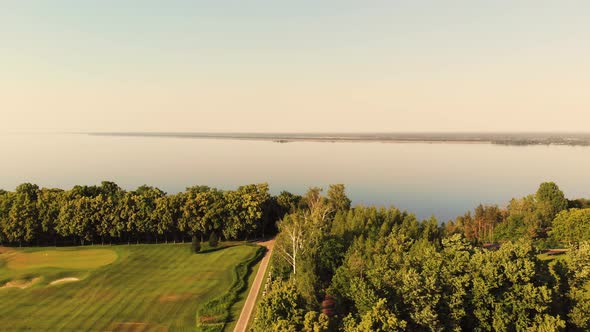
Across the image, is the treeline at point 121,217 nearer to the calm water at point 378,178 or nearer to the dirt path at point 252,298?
the dirt path at point 252,298

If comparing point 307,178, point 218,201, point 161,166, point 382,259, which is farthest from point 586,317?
point 161,166

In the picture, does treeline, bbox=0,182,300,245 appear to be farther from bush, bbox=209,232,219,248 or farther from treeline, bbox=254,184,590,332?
treeline, bbox=254,184,590,332

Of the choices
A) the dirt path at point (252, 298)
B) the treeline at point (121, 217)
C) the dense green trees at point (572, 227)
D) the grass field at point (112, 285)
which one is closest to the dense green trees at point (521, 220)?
the dense green trees at point (572, 227)

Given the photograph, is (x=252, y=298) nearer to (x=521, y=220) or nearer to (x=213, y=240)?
(x=213, y=240)

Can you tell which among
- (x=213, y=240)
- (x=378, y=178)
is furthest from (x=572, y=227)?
(x=378, y=178)

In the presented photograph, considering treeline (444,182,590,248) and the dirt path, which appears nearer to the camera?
the dirt path

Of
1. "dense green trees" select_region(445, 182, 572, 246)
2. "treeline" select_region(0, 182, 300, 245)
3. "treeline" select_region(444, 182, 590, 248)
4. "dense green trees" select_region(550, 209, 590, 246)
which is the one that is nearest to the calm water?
"dense green trees" select_region(445, 182, 572, 246)

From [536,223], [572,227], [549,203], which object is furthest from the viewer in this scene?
[549,203]
